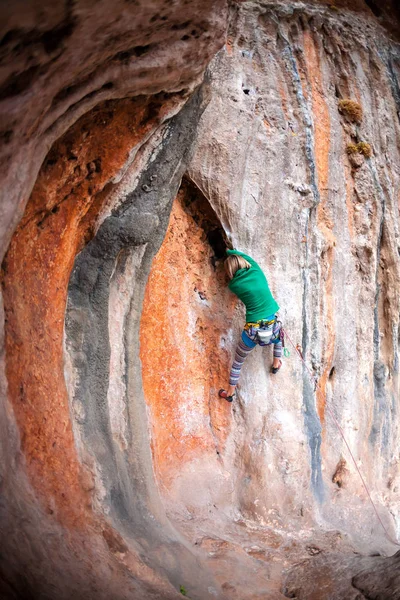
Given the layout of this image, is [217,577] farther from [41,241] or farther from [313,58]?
[313,58]

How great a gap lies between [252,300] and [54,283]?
251cm

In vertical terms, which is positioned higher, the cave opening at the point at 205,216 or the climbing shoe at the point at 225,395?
the cave opening at the point at 205,216

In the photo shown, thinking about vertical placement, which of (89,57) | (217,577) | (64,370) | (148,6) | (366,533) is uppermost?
(148,6)

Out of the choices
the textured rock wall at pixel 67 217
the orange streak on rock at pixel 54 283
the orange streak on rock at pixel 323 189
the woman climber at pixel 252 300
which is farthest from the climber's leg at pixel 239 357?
the orange streak on rock at pixel 54 283

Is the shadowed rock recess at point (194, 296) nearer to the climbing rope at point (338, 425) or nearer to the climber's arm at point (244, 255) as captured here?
the climbing rope at point (338, 425)

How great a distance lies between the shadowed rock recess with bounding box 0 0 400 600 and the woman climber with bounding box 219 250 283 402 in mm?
353

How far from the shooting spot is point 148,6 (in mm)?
2920

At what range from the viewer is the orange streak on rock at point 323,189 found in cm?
684

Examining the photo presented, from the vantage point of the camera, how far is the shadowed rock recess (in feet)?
11.0

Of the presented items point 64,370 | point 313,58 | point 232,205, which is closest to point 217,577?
point 64,370

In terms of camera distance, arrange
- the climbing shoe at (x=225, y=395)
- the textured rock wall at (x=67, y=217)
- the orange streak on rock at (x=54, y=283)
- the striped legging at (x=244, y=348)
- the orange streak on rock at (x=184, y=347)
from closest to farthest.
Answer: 1. the textured rock wall at (x=67, y=217)
2. the orange streak on rock at (x=54, y=283)
3. the orange streak on rock at (x=184, y=347)
4. the striped legging at (x=244, y=348)
5. the climbing shoe at (x=225, y=395)

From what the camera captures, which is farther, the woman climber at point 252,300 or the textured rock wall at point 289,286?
the textured rock wall at point 289,286

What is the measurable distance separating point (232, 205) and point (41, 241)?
271 cm

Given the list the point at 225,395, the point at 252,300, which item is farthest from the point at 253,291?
the point at 225,395
